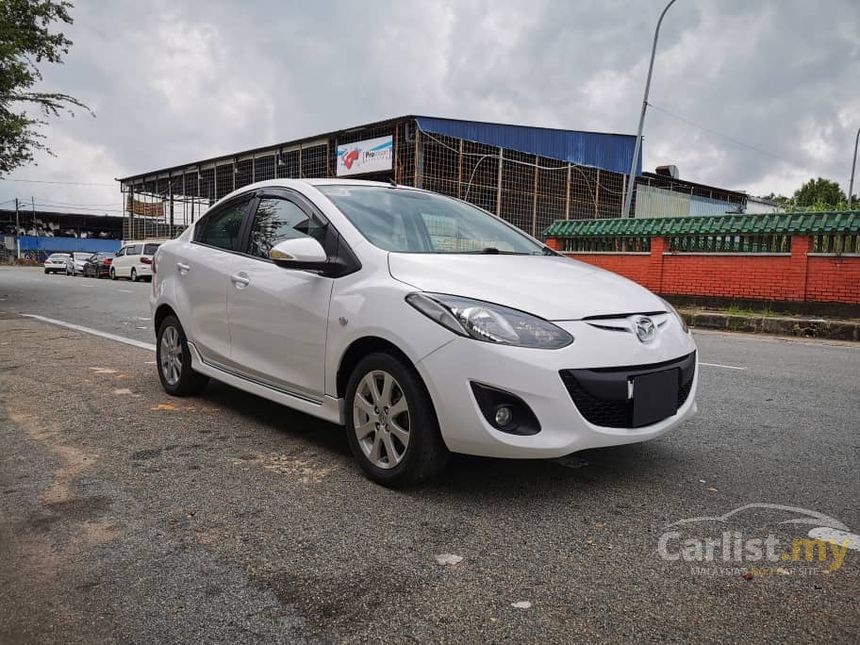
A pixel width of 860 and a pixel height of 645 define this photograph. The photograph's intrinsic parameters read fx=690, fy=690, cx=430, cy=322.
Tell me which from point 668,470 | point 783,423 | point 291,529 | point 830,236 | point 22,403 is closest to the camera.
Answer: point 291,529

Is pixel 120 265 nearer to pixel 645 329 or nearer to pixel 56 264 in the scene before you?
pixel 56 264

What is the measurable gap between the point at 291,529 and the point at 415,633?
0.90 m

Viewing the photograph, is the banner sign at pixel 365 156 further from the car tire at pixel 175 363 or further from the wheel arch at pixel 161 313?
the car tire at pixel 175 363

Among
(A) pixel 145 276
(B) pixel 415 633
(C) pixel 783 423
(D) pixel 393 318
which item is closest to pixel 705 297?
(C) pixel 783 423

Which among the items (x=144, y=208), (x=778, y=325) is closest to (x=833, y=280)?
(x=778, y=325)

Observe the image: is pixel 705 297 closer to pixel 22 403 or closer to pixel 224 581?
pixel 22 403

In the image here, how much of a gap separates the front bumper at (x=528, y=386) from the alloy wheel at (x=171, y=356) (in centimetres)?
275

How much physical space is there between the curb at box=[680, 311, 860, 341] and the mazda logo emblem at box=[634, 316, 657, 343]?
10.1 metres

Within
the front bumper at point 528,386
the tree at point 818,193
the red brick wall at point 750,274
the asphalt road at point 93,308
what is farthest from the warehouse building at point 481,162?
the tree at point 818,193

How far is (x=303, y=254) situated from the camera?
136 inches

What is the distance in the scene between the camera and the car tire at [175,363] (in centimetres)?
497

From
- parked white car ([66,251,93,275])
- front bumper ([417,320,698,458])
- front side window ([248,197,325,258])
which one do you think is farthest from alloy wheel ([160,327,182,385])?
parked white car ([66,251,93,275])

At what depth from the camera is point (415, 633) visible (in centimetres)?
203

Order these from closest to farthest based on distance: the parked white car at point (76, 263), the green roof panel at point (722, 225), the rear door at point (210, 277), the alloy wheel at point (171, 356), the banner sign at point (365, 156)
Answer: the rear door at point (210, 277) → the alloy wheel at point (171, 356) → the green roof panel at point (722, 225) → the banner sign at point (365, 156) → the parked white car at point (76, 263)
